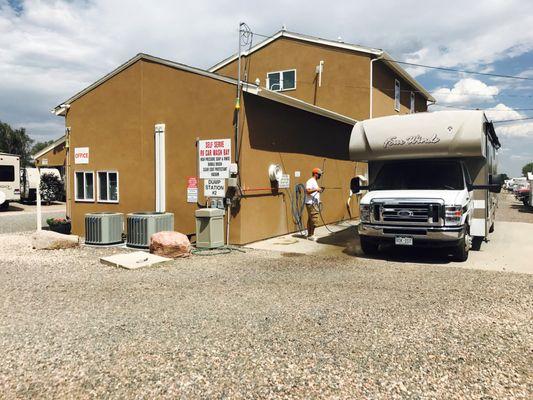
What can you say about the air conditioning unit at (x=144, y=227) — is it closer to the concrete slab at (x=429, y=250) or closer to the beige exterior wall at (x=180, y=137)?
the beige exterior wall at (x=180, y=137)

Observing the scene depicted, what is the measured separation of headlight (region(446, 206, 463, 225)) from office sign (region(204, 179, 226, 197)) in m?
5.15

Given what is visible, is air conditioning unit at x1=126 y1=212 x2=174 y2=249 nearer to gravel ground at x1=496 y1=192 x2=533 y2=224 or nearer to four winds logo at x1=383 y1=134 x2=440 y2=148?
four winds logo at x1=383 y1=134 x2=440 y2=148

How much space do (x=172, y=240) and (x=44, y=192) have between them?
22.7 m

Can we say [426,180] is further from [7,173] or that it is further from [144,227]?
[7,173]

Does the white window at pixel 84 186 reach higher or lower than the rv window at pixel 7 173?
lower

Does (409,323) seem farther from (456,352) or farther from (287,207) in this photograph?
(287,207)

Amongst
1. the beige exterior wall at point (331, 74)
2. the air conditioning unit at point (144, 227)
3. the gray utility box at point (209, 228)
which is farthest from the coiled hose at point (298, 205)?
the beige exterior wall at point (331, 74)

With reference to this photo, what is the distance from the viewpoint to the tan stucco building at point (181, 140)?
1071 cm

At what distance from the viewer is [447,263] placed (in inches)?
342

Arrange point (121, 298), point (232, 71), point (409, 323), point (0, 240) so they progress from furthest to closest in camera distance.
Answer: point (232, 71) → point (0, 240) → point (121, 298) → point (409, 323)

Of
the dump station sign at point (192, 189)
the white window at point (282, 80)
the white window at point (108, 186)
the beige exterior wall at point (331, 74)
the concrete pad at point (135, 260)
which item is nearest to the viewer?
the concrete pad at point (135, 260)

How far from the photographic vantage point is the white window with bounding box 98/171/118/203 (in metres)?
12.8

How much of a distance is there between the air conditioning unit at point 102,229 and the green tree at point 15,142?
4845 centimetres

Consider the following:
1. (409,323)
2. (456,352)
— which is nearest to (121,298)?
(409,323)
